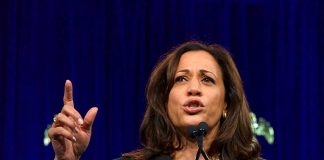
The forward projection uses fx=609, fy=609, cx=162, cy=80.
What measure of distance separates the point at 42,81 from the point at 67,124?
2904 millimetres

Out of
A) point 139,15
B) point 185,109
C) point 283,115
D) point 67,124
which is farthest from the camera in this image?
point 283,115

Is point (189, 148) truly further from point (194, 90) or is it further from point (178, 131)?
point (194, 90)

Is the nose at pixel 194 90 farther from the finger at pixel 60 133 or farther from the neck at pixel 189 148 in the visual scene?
the finger at pixel 60 133

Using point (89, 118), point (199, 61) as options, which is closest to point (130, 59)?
point (199, 61)

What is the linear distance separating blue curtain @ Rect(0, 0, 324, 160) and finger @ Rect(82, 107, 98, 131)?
2.74 meters

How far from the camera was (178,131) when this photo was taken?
235cm

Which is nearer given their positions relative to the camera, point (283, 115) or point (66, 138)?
point (66, 138)

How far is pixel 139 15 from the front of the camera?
5.00 m

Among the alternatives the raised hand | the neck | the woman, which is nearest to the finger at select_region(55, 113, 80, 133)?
the raised hand

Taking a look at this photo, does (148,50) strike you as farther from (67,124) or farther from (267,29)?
(67,124)

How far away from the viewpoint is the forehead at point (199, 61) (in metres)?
2.40

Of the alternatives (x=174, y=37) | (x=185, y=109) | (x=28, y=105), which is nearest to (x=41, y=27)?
(x=28, y=105)

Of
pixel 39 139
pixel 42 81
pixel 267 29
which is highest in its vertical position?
pixel 267 29

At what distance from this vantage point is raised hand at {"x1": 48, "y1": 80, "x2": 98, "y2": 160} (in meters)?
Result: 1.88
